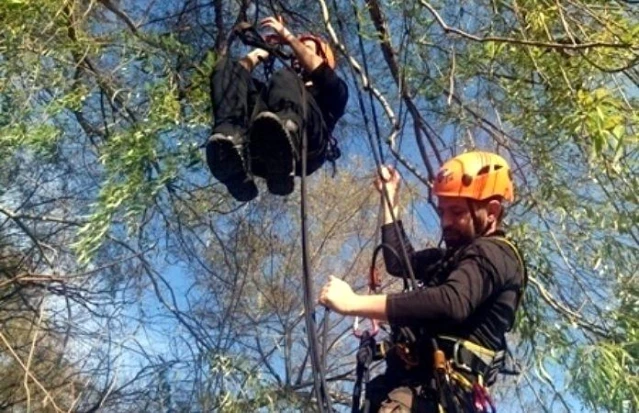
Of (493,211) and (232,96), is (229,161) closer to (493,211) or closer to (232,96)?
→ (232,96)

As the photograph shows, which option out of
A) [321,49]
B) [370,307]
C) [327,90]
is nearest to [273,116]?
[327,90]

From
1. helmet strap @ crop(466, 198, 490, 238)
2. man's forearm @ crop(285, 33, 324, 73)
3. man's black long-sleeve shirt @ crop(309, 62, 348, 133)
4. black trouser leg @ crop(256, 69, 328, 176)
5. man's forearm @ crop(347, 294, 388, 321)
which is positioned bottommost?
man's forearm @ crop(347, 294, 388, 321)

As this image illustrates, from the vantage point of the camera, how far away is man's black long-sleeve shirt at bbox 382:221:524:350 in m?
2.21

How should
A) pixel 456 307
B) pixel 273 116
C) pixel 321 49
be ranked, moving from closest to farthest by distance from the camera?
pixel 456 307
pixel 273 116
pixel 321 49

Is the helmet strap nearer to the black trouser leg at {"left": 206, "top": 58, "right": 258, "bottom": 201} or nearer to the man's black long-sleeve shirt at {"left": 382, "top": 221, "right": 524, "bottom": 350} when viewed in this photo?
the man's black long-sleeve shirt at {"left": 382, "top": 221, "right": 524, "bottom": 350}

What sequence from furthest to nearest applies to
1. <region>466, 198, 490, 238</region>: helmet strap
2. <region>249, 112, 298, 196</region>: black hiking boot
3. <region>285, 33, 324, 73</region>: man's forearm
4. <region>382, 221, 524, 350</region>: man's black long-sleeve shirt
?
<region>285, 33, 324, 73</region>: man's forearm, <region>249, 112, 298, 196</region>: black hiking boot, <region>466, 198, 490, 238</region>: helmet strap, <region>382, 221, 524, 350</region>: man's black long-sleeve shirt

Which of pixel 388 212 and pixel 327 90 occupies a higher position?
pixel 327 90

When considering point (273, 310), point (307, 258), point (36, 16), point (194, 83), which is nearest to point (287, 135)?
point (307, 258)

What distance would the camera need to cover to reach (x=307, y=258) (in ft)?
7.59

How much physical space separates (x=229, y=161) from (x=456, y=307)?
875 millimetres

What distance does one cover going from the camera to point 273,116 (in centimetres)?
271

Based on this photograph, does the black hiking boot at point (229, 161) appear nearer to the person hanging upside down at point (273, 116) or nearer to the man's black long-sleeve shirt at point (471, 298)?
the person hanging upside down at point (273, 116)

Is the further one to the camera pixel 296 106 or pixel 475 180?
pixel 296 106

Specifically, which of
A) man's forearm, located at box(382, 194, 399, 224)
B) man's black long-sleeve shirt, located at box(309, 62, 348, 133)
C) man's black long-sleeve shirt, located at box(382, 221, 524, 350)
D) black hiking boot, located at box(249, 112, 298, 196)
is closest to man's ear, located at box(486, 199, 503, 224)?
man's black long-sleeve shirt, located at box(382, 221, 524, 350)
